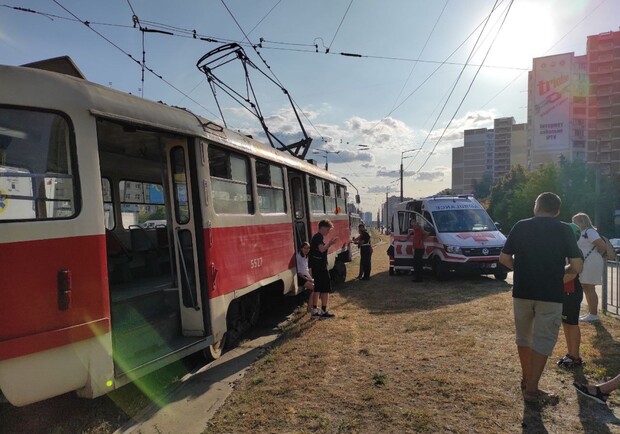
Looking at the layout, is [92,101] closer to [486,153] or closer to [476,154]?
[486,153]

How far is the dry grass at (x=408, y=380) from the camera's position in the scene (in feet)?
12.2

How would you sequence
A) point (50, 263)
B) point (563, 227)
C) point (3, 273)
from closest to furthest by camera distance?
point (3, 273), point (50, 263), point (563, 227)

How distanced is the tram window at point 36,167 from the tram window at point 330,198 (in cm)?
808

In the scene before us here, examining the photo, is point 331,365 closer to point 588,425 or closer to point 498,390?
point 498,390

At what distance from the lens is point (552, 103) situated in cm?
8525

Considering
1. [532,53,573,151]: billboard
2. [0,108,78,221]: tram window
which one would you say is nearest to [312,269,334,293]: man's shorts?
[0,108,78,221]: tram window

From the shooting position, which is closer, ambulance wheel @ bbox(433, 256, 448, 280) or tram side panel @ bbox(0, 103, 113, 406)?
tram side panel @ bbox(0, 103, 113, 406)

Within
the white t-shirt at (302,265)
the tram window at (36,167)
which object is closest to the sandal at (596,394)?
the tram window at (36,167)

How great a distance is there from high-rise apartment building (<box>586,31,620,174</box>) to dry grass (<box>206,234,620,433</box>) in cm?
9100

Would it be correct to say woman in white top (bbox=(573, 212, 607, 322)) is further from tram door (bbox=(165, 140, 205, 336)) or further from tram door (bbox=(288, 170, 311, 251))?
tram door (bbox=(165, 140, 205, 336))

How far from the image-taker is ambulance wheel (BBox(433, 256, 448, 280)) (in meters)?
11.8

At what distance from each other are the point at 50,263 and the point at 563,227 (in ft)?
13.9

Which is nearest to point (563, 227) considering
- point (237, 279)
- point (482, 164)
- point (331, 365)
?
point (331, 365)

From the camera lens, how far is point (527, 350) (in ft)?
13.7
